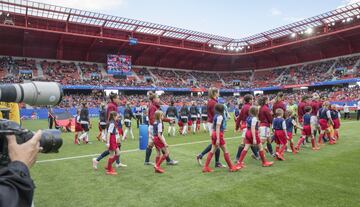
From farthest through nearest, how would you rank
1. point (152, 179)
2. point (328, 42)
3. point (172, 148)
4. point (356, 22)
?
point (328, 42)
point (356, 22)
point (172, 148)
point (152, 179)

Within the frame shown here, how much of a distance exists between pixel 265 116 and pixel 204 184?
3.57m

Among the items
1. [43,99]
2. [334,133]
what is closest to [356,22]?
[334,133]

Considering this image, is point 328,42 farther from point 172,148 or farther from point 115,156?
point 115,156

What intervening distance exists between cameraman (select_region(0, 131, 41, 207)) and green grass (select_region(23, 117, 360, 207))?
359 centimetres

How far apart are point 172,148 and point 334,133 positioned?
738 cm

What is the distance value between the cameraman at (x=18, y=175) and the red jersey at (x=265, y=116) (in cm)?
763

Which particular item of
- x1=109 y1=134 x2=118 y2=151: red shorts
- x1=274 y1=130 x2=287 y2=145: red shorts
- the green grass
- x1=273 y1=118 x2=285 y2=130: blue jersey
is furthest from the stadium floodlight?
x1=109 y1=134 x2=118 y2=151: red shorts

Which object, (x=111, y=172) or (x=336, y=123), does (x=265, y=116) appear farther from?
(x=336, y=123)

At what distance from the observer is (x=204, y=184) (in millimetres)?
5926

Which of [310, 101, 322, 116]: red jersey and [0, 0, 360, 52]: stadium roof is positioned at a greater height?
[0, 0, 360, 52]: stadium roof

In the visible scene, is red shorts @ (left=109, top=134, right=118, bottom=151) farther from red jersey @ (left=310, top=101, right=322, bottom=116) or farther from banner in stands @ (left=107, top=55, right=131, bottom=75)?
banner in stands @ (left=107, top=55, right=131, bottom=75)

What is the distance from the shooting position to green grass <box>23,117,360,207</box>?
4.89 m

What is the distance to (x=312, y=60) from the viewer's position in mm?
51438

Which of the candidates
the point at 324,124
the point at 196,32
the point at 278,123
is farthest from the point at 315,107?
the point at 196,32
